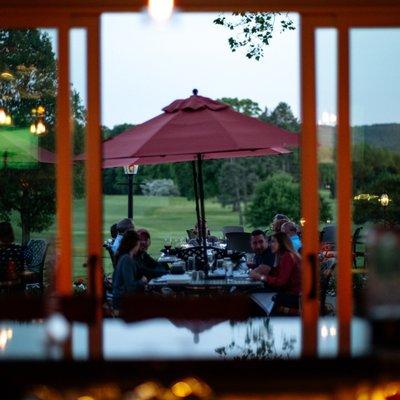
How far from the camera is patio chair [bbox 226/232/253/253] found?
1117 centimetres

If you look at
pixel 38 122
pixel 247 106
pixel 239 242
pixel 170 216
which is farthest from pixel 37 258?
pixel 170 216

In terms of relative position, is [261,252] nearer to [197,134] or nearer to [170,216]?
[197,134]

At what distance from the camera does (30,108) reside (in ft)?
19.7

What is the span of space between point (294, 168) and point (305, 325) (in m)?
17.1

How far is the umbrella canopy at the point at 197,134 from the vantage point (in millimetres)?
7836

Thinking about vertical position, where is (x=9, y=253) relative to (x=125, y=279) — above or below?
above

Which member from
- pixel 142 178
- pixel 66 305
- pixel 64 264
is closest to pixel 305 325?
pixel 66 305

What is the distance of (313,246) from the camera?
5.47m

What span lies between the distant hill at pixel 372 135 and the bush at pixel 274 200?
38.2 ft

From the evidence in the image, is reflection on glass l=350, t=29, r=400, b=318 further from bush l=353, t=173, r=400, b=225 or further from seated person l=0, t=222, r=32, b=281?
seated person l=0, t=222, r=32, b=281

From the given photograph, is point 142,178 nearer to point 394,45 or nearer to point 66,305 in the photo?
point 394,45

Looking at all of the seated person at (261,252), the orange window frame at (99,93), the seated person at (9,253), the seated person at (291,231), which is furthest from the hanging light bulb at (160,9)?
the seated person at (291,231)

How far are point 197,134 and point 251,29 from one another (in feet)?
3.35

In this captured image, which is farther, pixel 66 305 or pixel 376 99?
pixel 376 99
